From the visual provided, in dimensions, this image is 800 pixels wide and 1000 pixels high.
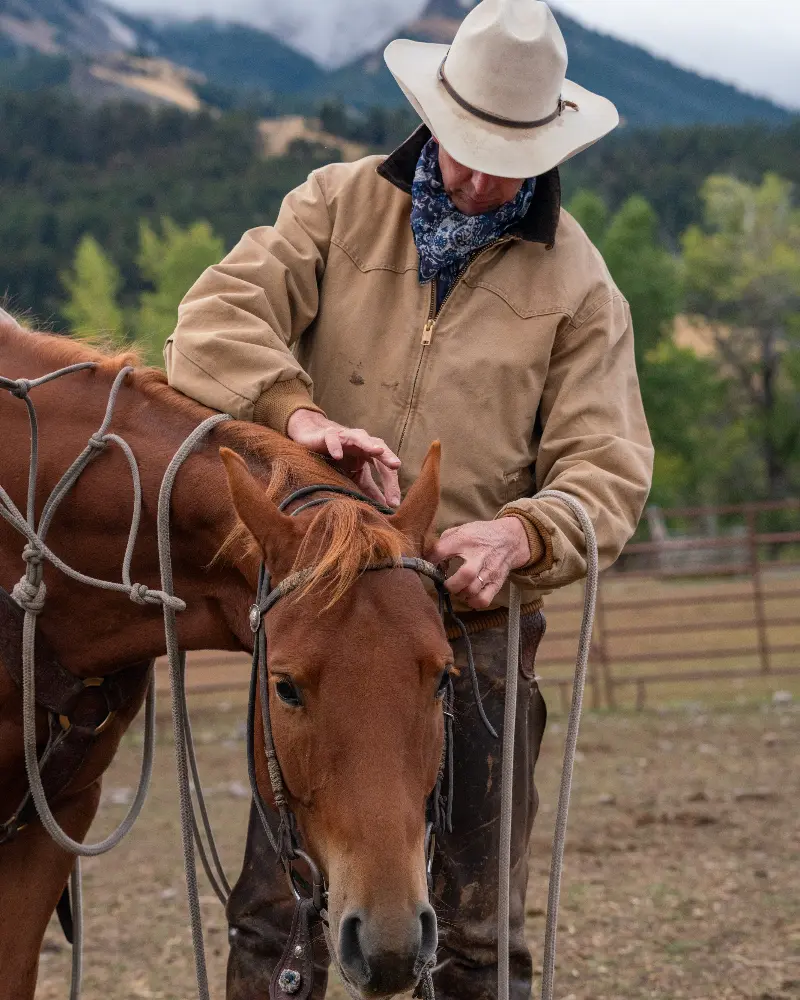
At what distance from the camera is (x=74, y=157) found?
9169 cm

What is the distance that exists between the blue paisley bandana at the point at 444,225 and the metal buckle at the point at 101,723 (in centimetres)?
116

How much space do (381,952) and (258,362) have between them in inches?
49.6

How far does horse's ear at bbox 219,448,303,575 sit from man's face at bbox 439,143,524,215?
965 mm

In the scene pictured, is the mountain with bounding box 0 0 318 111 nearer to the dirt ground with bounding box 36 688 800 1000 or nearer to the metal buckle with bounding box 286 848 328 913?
the dirt ground with bounding box 36 688 800 1000

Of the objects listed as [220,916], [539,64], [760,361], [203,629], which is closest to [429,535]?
[203,629]

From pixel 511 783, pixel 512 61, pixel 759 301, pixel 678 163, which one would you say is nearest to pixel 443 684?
pixel 511 783

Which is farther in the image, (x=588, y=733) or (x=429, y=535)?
(x=588, y=733)

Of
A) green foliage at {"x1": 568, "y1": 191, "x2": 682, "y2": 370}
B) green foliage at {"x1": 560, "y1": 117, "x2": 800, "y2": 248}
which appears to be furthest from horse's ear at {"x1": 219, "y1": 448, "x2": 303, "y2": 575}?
green foliage at {"x1": 560, "y1": 117, "x2": 800, "y2": 248}

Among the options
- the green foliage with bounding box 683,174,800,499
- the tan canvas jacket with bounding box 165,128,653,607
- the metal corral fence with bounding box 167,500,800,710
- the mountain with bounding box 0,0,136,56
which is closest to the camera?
the tan canvas jacket with bounding box 165,128,653,607

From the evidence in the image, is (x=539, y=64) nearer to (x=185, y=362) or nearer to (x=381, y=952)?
(x=185, y=362)

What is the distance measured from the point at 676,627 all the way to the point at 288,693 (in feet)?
30.1

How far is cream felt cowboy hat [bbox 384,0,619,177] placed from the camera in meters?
2.54

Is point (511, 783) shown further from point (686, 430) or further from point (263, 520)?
point (686, 430)

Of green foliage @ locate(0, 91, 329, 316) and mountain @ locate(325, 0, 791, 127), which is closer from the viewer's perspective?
green foliage @ locate(0, 91, 329, 316)
